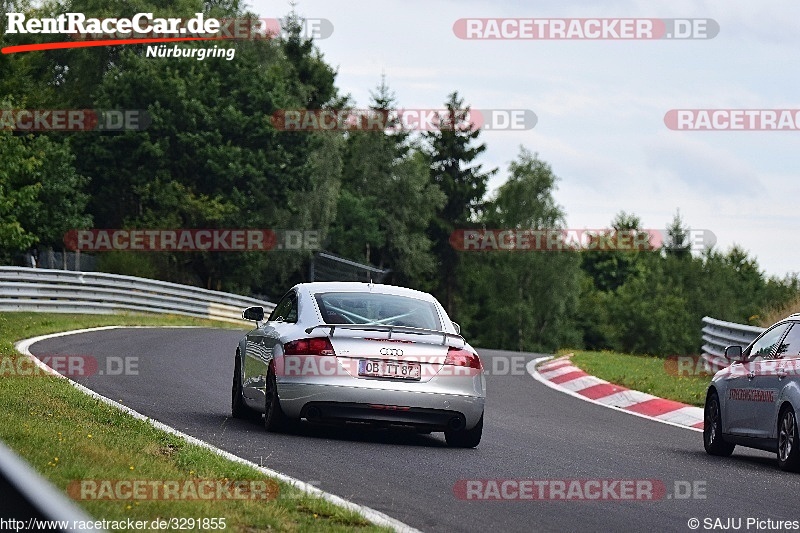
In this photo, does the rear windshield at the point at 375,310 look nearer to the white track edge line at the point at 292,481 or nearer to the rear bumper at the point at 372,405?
the rear bumper at the point at 372,405

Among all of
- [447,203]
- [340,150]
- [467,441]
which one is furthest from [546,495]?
[447,203]

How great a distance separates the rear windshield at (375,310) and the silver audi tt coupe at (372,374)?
0.01m

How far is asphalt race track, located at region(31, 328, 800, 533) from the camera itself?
26.7 feet

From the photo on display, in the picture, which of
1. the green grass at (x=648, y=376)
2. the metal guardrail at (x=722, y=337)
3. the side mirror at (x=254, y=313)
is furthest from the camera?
the metal guardrail at (x=722, y=337)

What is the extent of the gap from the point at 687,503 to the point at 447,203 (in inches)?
3585

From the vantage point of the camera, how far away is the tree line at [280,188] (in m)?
52.6

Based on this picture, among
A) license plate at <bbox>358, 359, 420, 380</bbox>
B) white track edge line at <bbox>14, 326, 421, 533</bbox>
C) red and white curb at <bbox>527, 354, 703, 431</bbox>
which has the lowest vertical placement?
red and white curb at <bbox>527, 354, 703, 431</bbox>

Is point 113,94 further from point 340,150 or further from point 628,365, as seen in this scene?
point 628,365

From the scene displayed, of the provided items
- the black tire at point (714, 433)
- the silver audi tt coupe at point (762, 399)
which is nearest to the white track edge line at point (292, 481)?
the silver audi tt coupe at point (762, 399)

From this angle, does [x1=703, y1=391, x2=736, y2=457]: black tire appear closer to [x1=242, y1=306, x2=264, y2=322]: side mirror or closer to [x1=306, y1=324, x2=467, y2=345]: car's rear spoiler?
[x1=306, y1=324, x2=467, y2=345]: car's rear spoiler

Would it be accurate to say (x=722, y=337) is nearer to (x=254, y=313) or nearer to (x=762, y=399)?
(x=762, y=399)

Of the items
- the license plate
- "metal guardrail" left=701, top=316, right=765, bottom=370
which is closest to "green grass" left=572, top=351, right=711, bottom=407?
"metal guardrail" left=701, top=316, right=765, bottom=370

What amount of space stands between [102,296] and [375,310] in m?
25.3

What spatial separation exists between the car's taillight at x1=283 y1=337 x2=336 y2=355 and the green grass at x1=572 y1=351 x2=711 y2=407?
7822 millimetres
